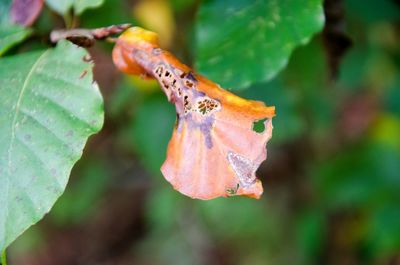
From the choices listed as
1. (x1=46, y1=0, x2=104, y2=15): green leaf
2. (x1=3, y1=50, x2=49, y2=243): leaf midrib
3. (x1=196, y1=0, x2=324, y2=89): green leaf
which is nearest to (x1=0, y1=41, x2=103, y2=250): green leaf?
(x1=3, y1=50, x2=49, y2=243): leaf midrib

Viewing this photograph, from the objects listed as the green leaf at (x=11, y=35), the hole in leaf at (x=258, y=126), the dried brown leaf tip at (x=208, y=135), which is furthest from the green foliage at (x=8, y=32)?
the hole in leaf at (x=258, y=126)

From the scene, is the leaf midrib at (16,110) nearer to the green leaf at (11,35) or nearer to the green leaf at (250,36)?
the green leaf at (11,35)

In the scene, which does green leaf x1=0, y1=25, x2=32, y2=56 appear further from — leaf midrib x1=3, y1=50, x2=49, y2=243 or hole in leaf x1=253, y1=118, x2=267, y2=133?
hole in leaf x1=253, y1=118, x2=267, y2=133

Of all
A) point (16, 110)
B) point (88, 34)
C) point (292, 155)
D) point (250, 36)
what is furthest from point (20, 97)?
point (292, 155)

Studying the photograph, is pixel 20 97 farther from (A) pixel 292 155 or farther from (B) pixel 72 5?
(A) pixel 292 155

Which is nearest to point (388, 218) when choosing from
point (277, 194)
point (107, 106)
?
point (277, 194)

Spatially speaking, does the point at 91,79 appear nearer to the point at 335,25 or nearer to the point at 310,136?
the point at 335,25
